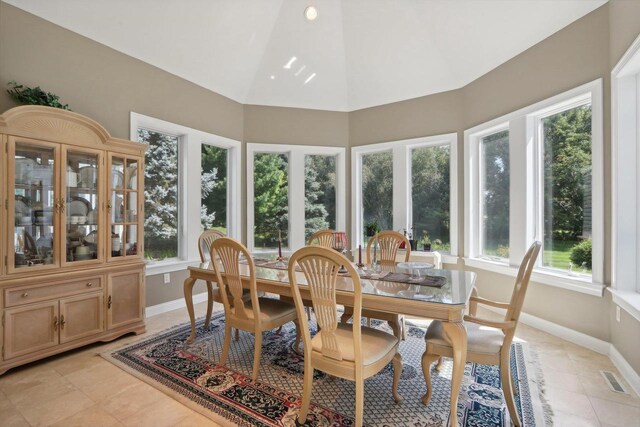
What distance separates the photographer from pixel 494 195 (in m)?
4.06

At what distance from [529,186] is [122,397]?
4.29 meters

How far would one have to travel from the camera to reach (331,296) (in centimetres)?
173

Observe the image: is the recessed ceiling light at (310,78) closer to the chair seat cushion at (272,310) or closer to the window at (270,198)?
the window at (270,198)

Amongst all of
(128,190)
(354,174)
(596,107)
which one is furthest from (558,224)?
(128,190)

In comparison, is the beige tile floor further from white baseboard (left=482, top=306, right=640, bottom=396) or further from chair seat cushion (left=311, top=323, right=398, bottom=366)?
chair seat cushion (left=311, top=323, right=398, bottom=366)

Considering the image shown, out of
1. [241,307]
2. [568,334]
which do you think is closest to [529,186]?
[568,334]

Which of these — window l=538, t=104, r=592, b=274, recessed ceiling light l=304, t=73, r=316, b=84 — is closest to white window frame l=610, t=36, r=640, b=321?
window l=538, t=104, r=592, b=274

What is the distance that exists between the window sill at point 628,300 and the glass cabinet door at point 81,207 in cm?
440

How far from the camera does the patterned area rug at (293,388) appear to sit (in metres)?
1.89

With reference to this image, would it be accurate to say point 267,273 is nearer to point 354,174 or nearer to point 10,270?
point 10,270

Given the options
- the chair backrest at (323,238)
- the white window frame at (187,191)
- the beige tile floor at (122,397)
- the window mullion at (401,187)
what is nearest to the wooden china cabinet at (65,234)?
the beige tile floor at (122,397)

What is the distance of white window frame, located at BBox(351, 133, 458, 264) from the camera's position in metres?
4.50

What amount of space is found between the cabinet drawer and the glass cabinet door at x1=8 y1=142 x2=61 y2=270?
0.18 metres

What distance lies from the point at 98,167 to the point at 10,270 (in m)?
1.07
